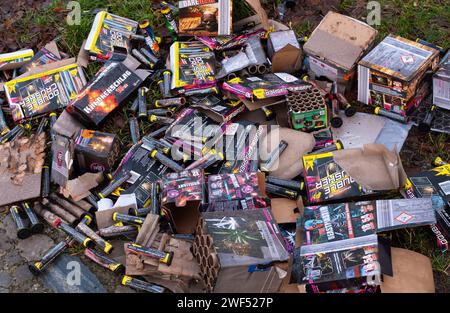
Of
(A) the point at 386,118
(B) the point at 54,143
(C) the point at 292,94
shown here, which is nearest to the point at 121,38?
(B) the point at 54,143

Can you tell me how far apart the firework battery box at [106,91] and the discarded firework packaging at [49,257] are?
1426 mm

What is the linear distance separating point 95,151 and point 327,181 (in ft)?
7.85

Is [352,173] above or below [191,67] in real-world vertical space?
below

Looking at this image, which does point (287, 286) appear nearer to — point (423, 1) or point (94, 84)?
point (94, 84)

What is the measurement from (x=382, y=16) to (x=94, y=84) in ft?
12.5

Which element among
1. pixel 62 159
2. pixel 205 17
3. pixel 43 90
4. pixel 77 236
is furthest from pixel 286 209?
pixel 43 90

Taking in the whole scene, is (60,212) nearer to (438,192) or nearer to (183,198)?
(183,198)

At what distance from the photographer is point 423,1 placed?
273 inches

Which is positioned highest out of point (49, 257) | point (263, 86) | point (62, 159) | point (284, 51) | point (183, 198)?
point (284, 51)

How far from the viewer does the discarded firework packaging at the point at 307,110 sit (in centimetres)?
543

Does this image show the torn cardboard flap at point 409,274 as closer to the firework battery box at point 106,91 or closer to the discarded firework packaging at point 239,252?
the discarded firework packaging at point 239,252

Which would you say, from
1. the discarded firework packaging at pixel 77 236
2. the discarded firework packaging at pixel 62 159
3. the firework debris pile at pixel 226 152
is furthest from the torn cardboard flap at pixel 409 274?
the discarded firework packaging at pixel 62 159

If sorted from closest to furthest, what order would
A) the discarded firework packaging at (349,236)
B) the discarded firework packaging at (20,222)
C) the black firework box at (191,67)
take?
the discarded firework packaging at (349,236) → the discarded firework packaging at (20,222) → the black firework box at (191,67)

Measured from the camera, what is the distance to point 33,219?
514cm
